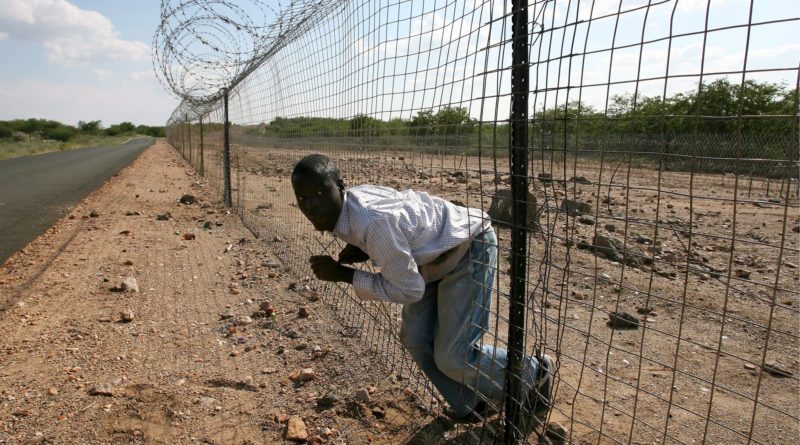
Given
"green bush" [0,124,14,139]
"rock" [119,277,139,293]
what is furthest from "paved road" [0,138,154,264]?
"green bush" [0,124,14,139]

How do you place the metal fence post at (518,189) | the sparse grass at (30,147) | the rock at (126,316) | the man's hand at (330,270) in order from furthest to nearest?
the sparse grass at (30,147), the rock at (126,316), the man's hand at (330,270), the metal fence post at (518,189)

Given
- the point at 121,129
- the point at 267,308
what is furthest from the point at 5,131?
the point at 267,308

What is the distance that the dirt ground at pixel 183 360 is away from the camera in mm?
2869

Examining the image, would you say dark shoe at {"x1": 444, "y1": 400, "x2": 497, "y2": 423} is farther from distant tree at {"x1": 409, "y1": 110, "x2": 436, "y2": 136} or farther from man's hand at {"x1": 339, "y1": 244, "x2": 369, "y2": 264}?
distant tree at {"x1": 409, "y1": 110, "x2": 436, "y2": 136}

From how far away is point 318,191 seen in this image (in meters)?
2.37

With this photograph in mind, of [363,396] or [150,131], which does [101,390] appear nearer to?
[363,396]

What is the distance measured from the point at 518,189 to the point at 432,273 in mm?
611

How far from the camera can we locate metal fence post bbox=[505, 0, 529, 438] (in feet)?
7.15

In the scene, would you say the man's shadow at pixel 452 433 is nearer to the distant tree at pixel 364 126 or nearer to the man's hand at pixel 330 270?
the man's hand at pixel 330 270

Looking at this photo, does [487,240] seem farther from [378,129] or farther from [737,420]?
[737,420]

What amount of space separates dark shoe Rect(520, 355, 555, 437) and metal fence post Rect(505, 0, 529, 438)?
58 mm

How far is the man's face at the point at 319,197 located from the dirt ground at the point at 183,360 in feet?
3.72

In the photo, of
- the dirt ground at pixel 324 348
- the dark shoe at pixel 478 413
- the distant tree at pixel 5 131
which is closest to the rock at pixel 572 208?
the dirt ground at pixel 324 348

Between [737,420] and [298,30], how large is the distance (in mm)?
4752
